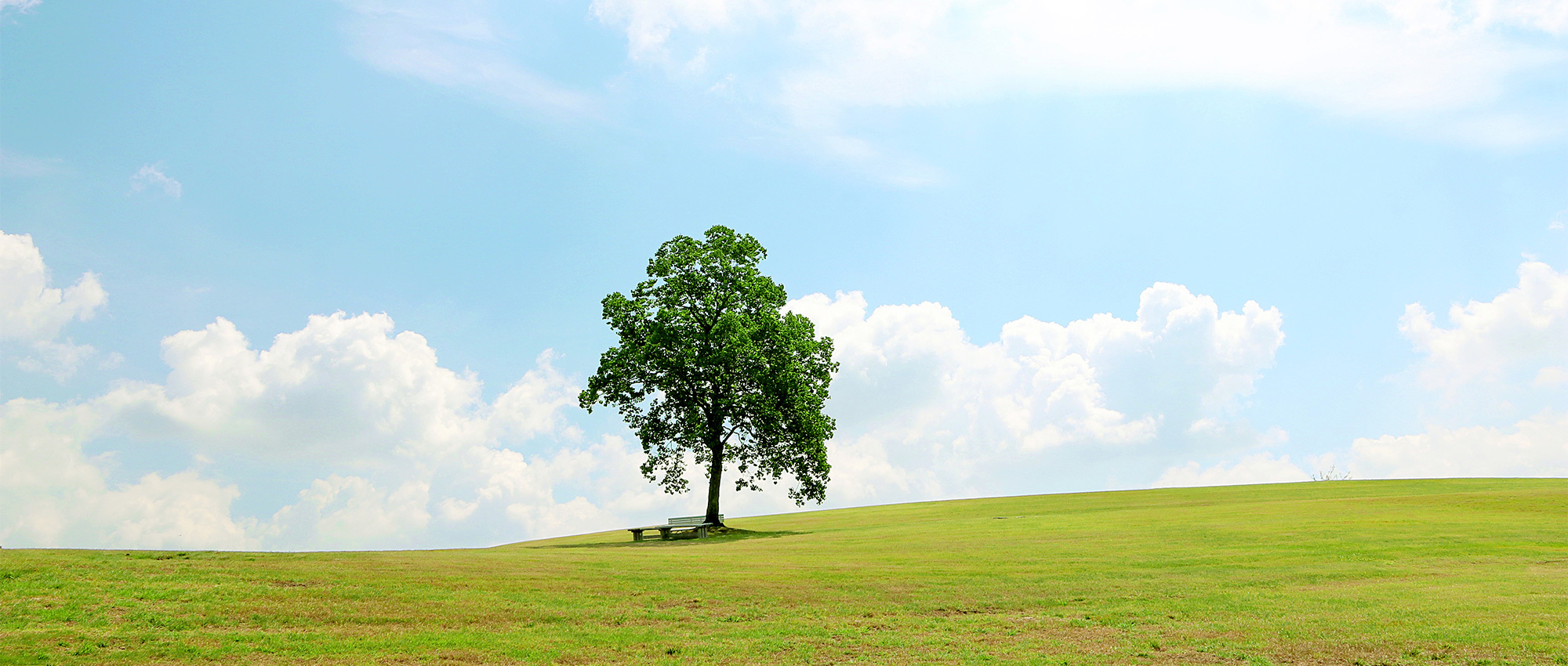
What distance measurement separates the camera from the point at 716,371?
50.2 metres

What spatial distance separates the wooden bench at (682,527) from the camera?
4669 centimetres

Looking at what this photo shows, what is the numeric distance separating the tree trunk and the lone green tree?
0.17 ft

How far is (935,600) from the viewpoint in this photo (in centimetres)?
2362

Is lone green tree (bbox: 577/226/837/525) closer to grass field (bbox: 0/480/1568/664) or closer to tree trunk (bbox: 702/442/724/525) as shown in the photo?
tree trunk (bbox: 702/442/724/525)

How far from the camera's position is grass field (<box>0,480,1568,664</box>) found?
1764 cm

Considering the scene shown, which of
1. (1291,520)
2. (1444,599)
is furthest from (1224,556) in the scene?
(1291,520)

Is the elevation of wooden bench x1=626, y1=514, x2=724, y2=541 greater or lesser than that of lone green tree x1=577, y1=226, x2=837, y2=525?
lesser

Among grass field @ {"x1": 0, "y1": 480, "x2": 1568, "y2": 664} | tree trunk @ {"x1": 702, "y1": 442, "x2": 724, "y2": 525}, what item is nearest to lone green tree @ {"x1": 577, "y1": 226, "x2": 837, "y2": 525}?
tree trunk @ {"x1": 702, "y1": 442, "x2": 724, "y2": 525}

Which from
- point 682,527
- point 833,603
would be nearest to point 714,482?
point 682,527

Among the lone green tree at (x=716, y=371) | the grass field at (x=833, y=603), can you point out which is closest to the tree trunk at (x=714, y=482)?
the lone green tree at (x=716, y=371)

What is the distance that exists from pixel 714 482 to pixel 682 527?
12.6 feet

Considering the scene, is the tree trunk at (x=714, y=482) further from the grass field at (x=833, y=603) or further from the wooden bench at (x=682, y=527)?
the grass field at (x=833, y=603)

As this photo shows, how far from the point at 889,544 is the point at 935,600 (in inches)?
537

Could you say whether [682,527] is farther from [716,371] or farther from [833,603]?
[833,603]
